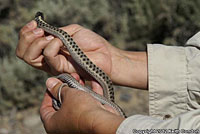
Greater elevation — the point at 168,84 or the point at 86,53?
the point at 168,84

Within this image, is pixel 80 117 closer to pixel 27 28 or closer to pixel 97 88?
pixel 97 88

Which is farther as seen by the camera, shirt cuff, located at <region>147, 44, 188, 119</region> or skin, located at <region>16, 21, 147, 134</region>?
skin, located at <region>16, 21, 147, 134</region>

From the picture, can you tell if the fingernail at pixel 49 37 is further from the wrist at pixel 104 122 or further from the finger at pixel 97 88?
the wrist at pixel 104 122

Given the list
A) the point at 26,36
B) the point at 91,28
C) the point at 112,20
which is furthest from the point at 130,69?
the point at 112,20

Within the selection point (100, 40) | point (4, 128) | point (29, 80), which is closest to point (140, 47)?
point (29, 80)

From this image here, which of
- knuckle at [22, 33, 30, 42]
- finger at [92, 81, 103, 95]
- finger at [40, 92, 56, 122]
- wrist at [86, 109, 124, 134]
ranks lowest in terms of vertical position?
finger at [92, 81, 103, 95]

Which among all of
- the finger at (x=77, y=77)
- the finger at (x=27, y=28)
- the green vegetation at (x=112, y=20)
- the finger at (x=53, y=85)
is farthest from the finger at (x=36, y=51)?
the green vegetation at (x=112, y=20)

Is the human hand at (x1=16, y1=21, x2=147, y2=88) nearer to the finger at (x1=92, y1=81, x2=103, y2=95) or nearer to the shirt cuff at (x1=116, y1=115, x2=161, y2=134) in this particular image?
the finger at (x1=92, y1=81, x2=103, y2=95)

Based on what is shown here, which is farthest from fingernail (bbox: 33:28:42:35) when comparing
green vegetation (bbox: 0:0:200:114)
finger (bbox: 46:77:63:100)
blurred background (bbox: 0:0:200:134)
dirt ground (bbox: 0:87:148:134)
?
green vegetation (bbox: 0:0:200:114)
